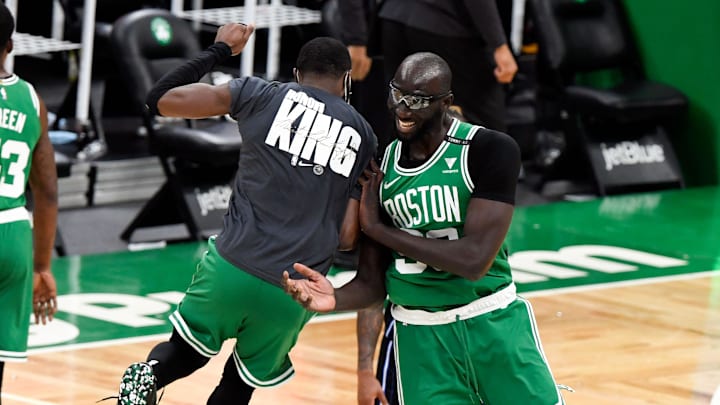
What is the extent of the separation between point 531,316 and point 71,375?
2565 mm

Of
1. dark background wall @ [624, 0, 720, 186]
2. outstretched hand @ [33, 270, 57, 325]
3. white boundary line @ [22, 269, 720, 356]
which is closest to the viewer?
outstretched hand @ [33, 270, 57, 325]

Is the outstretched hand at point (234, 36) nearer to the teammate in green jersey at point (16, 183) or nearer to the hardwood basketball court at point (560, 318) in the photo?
the teammate in green jersey at point (16, 183)

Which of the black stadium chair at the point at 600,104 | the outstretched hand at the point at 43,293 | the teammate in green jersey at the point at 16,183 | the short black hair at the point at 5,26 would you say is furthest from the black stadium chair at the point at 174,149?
the short black hair at the point at 5,26

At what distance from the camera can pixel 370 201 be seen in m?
4.03

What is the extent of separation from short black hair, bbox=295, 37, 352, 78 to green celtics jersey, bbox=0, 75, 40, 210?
885mm

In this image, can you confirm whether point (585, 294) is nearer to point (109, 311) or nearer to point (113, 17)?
point (109, 311)

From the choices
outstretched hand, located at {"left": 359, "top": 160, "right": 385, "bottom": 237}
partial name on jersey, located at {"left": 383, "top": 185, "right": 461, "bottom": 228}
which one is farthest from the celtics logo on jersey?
partial name on jersey, located at {"left": 383, "top": 185, "right": 461, "bottom": 228}

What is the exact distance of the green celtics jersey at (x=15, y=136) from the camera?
4699 mm

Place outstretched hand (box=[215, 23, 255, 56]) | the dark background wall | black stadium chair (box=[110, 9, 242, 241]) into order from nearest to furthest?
1. outstretched hand (box=[215, 23, 255, 56])
2. black stadium chair (box=[110, 9, 242, 241])
3. the dark background wall

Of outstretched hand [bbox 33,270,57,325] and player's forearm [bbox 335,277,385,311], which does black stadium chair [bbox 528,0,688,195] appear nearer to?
outstretched hand [bbox 33,270,57,325]

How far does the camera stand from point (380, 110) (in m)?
7.46

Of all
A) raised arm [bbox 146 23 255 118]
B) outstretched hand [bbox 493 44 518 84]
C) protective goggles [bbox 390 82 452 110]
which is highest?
protective goggles [bbox 390 82 452 110]

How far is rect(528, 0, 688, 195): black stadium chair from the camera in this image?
10.1 metres

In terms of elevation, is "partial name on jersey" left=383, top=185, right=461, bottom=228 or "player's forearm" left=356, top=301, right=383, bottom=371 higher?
"partial name on jersey" left=383, top=185, right=461, bottom=228
